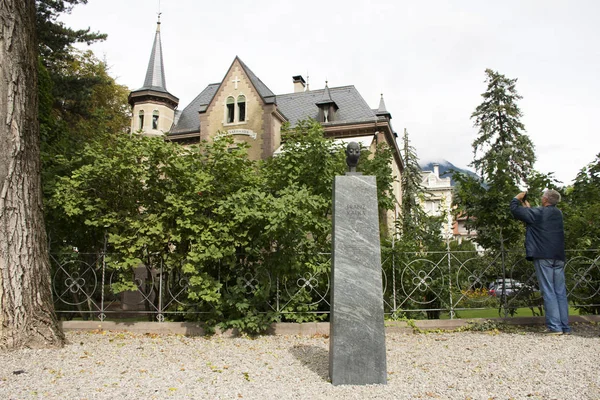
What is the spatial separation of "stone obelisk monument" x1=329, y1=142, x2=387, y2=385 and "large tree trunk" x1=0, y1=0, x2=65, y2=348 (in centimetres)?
396

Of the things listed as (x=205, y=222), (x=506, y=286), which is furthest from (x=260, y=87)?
(x=506, y=286)

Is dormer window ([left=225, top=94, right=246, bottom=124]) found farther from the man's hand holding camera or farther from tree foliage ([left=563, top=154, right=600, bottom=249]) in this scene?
the man's hand holding camera

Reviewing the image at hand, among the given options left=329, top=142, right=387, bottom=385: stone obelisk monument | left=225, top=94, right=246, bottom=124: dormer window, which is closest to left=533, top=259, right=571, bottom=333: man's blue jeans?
left=329, top=142, right=387, bottom=385: stone obelisk monument

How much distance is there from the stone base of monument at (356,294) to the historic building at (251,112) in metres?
19.5

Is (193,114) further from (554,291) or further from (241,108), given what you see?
(554,291)

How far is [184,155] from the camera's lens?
7.94 m

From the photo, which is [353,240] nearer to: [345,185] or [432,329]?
[345,185]

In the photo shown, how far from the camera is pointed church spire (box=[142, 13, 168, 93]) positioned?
30.0 m

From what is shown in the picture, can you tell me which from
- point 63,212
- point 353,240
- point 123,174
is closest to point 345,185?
point 353,240

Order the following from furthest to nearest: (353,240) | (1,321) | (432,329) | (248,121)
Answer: (248,121) < (432,329) < (1,321) < (353,240)

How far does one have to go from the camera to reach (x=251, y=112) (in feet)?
88.0

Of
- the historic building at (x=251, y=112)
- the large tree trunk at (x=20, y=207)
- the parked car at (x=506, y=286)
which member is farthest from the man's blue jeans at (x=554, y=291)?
the historic building at (x=251, y=112)

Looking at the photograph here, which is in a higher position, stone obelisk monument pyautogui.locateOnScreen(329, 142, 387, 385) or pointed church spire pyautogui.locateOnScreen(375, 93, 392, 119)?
pointed church spire pyautogui.locateOnScreen(375, 93, 392, 119)

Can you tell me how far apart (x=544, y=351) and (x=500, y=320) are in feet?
5.70
